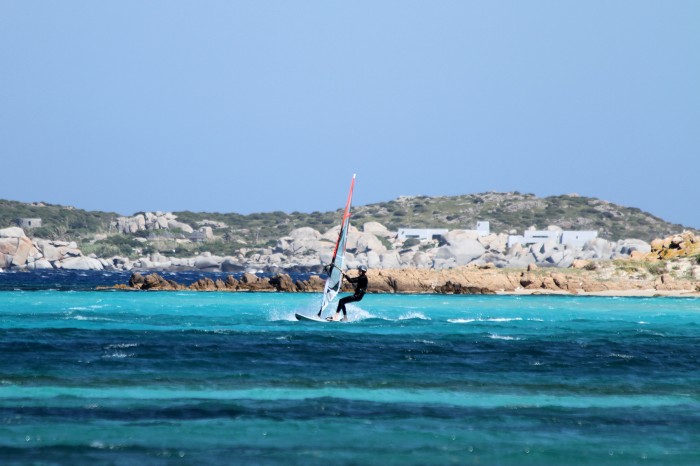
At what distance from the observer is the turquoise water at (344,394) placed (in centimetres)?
1302

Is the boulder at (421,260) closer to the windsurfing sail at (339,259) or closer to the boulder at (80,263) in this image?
the boulder at (80,263)

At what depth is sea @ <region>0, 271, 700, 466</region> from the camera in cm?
1298

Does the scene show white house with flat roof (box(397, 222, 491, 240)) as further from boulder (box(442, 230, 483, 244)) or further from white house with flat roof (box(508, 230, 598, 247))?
boulder (box(442, 230, 483, 244))

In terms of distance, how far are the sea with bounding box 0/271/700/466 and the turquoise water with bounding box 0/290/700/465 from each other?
0.15 ft

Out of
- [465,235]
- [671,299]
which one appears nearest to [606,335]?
[671,299]

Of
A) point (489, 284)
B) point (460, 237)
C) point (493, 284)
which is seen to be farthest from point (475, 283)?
point (460, 237)

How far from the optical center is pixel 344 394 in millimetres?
17625

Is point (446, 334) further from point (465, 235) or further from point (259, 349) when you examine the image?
point (465, 235)

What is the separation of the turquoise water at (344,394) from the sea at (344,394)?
46mm

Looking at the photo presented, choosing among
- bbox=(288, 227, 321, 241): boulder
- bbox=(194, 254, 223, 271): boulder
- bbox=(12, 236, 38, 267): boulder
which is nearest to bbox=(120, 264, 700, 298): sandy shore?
bbox=(12, 236, 38, 267): boulder

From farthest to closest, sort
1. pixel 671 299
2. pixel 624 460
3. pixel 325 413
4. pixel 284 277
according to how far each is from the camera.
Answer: pixel 284 277
pixel 671 299
pixel 325 413
pixel 624 460

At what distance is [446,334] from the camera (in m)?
31.3

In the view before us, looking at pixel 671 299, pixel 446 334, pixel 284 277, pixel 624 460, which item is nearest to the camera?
pixel 624 460

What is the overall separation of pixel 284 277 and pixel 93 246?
12529 centimetres
